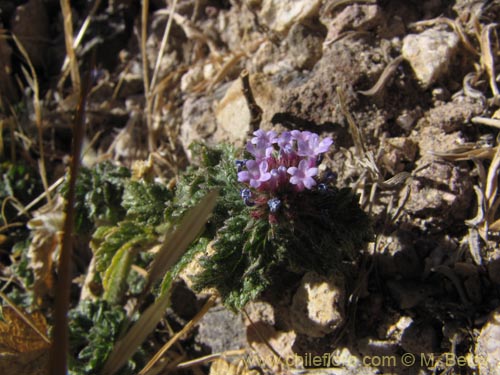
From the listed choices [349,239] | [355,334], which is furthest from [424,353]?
[349,239]

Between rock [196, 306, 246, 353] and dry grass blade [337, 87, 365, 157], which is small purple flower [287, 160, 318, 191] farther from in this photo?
rock [196, 306, 246, 353]

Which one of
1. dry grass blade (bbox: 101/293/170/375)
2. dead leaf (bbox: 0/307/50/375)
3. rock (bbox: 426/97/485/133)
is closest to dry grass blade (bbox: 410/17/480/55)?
rock (bbox: 426/97/485/133)

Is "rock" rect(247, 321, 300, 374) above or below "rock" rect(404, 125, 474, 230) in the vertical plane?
below

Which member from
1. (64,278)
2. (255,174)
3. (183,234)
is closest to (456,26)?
(255,174)

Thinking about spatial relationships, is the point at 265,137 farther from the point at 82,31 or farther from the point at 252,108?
the point at 82,31

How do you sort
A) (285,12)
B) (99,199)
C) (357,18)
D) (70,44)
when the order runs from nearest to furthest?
1. (357,18)
2. (99,199)
3. (285,12)
4. (70,44)

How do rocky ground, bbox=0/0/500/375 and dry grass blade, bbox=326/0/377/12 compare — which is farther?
dry grass blade, bbox=326/0/377/12

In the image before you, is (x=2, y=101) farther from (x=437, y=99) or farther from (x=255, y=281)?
(x=437, y=99)
